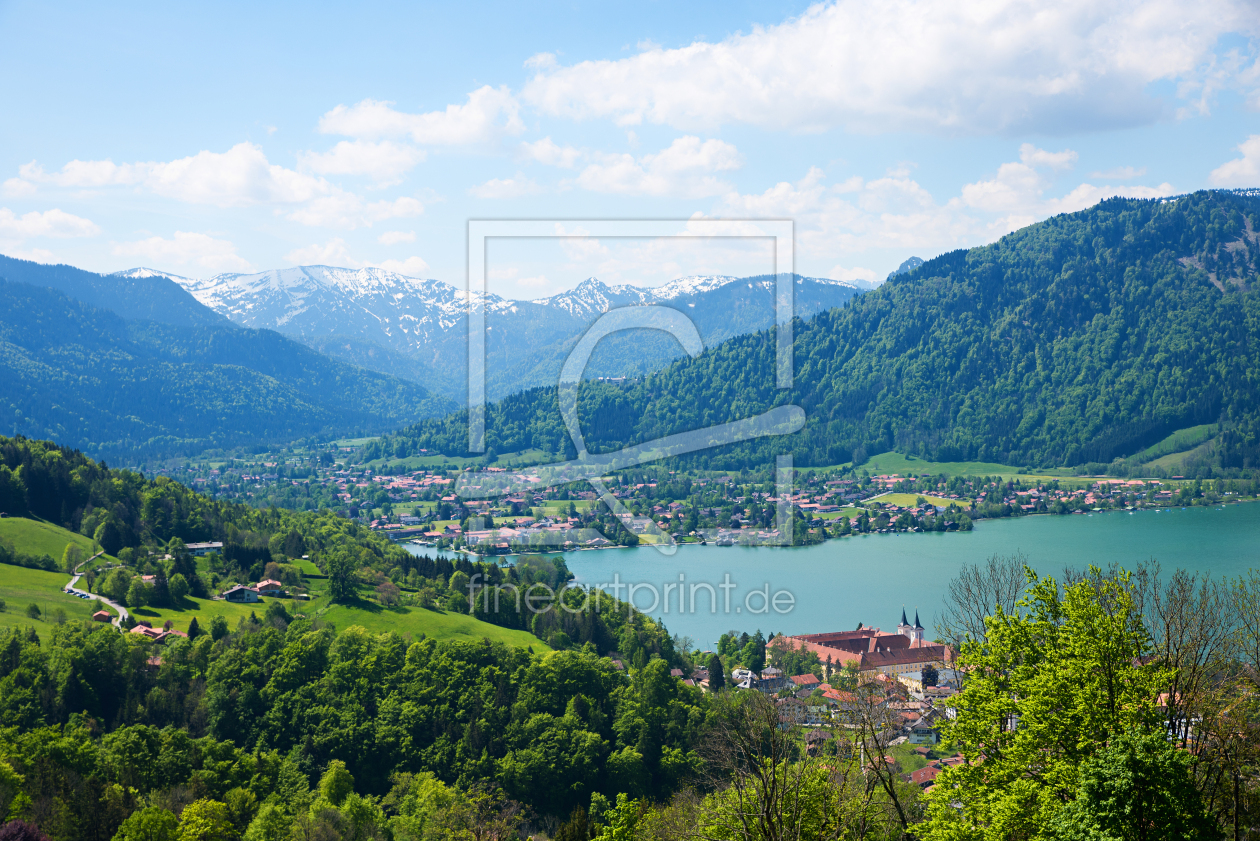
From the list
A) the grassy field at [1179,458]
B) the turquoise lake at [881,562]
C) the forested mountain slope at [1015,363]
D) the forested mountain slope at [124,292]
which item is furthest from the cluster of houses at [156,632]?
the forested mountain slope at [124,292]

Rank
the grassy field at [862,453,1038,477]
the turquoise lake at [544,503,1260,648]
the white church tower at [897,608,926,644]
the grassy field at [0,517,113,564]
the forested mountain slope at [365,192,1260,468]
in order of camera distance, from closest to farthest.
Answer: the grassy field at [0,517,113,564], the white church tower at [897,608,926,644], the turquoise lake at [544,503,1260,648], the grassy field at [862,453,1038,477], the forested mountain slope at [365,192,1260,468]

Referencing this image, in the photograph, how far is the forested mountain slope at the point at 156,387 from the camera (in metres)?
108

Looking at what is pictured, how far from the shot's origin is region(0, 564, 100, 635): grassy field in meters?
20.9

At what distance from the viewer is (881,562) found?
143 ft

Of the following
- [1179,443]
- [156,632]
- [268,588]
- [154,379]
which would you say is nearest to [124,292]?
[154,379]

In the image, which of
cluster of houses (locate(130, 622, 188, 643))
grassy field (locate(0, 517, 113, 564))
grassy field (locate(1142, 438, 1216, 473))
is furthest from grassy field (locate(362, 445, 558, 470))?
cluster of houses (locate(130, 622, 188, 643))

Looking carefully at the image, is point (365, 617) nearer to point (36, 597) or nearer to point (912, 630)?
point (36, 597)

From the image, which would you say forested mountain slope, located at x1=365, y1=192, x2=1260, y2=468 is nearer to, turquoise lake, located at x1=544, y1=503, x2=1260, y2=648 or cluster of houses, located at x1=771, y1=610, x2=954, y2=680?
turquoise lake, located at x1=544, y1=503, x2=1260, y2=648

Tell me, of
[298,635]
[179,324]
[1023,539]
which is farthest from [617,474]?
[179,324]

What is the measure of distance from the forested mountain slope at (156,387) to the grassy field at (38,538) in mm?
81554

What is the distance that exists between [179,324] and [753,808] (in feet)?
590

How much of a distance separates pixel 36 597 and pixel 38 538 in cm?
617

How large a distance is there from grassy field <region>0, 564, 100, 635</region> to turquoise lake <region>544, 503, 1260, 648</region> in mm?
17947

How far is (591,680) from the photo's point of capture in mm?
20547
